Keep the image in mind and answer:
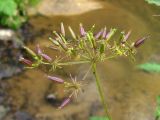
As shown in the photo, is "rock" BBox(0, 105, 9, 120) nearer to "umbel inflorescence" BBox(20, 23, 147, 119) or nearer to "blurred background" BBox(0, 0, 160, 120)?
"blurred background" BBox(0, 0, 160, 120)

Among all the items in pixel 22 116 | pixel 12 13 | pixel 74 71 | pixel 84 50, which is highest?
pixel 12 13

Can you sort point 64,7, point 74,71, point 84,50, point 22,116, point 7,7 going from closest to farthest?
point 84,50
point 22,116
point 74,71
point 7,7
point 64,7

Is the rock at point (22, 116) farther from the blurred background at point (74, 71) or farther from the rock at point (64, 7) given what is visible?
the rock at point (64, 7)

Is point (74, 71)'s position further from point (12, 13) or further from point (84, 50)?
point (84, 50)

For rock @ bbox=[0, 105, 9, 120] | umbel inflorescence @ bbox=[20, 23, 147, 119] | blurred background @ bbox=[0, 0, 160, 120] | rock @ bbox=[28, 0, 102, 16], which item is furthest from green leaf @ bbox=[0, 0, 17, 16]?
umbel inflorescence @ bbox=[20, 23, 147, 119]

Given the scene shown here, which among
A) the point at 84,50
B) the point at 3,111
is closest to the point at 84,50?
the point at 84,50

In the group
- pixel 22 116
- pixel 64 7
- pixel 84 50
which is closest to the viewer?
pixel 84 50

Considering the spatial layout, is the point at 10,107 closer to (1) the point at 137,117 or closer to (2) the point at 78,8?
(1) the point at 137,117

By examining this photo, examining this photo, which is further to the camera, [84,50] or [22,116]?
[22,116]

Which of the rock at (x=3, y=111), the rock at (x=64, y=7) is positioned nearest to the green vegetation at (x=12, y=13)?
the rock at (x=64, y=7)
